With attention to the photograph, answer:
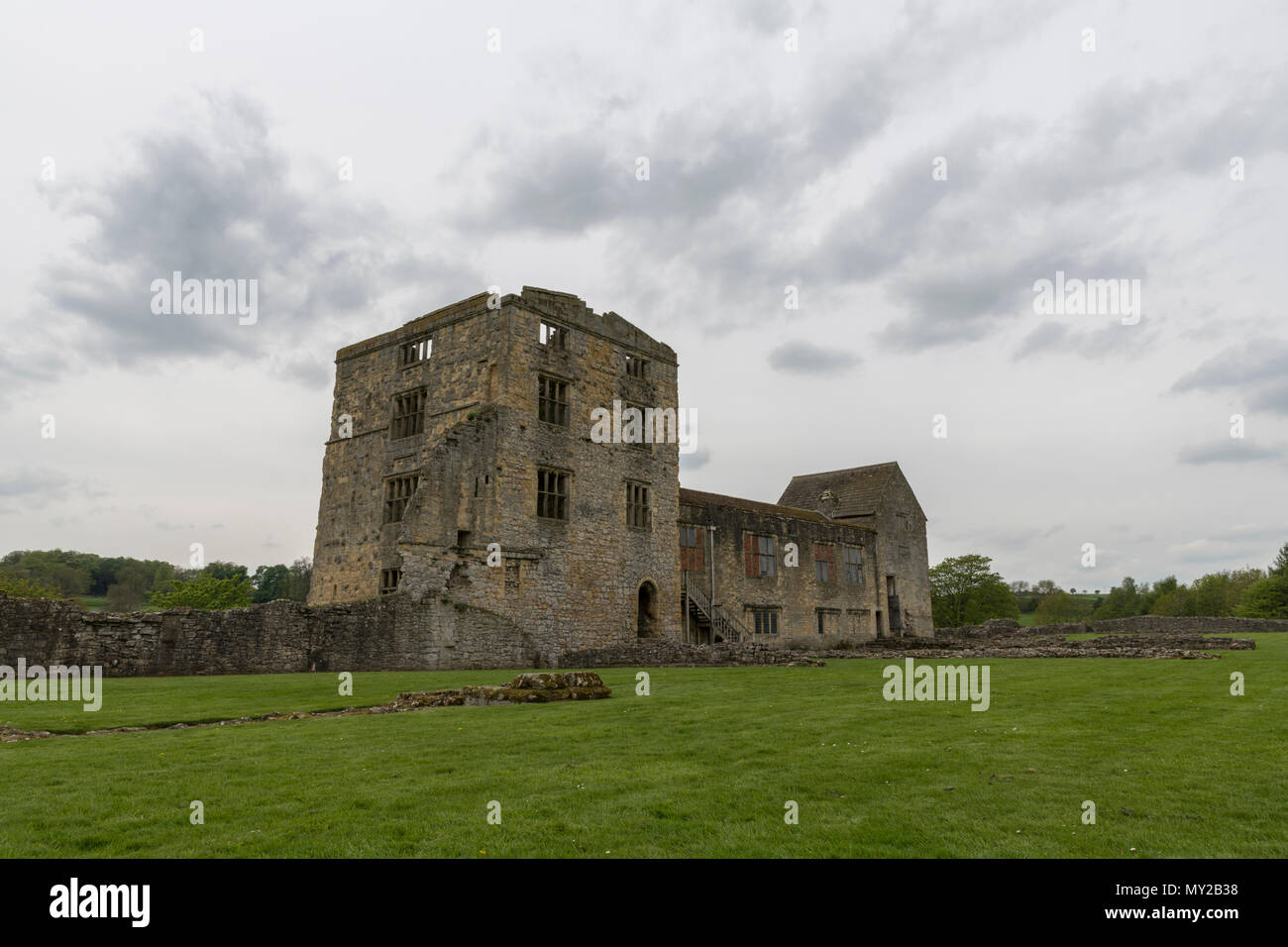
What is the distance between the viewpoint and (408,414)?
106ft

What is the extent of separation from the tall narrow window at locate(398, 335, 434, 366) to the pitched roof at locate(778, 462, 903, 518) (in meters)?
29.2

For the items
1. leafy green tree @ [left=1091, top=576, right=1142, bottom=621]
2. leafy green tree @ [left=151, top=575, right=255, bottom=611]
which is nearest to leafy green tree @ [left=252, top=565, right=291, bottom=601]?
leafy green tree @ [left=151, top=575, right=255, bottom=611]

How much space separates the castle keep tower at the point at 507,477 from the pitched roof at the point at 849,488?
19.1 metres

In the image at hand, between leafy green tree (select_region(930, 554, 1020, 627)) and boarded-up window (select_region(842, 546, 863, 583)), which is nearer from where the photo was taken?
boarded-up window (select_region(842, 546, 863, 583))

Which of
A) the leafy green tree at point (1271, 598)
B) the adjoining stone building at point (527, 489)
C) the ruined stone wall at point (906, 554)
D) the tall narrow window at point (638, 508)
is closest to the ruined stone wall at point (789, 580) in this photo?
the adjoining stone building at point (527, 489)

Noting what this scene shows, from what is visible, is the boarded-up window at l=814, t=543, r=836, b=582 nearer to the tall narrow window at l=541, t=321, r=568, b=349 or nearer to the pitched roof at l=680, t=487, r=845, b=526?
the pitched roof at l=680, t=487, r=845, b=526

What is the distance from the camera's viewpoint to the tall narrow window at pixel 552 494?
30656 mm

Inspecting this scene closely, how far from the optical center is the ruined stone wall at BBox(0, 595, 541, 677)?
64.2 ft
